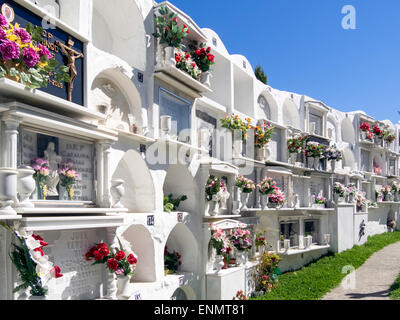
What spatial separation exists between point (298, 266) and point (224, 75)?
32.7 feet

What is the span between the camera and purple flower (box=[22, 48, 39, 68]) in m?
6.01

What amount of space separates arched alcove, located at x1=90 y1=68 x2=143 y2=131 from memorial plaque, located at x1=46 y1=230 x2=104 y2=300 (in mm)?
2641

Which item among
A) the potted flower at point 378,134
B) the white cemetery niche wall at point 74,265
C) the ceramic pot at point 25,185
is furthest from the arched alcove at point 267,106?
the ceramic pot at point 25,185

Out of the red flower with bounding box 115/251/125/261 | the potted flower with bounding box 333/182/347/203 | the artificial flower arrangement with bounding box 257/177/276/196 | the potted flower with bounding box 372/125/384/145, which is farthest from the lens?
the potted flower with bounding box 372/125/384/145

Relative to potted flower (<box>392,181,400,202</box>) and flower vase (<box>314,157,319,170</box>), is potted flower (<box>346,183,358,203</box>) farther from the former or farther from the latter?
potted flower (<box>392,181,400,202</box>)

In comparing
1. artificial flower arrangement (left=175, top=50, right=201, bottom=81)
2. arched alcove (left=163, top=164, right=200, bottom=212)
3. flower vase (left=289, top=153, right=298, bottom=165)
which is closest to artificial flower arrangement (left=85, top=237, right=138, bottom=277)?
arched alcove (left=163, top=164, right=200, bottom=212)

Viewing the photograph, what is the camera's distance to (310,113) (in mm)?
23250

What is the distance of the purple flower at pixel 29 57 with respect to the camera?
19.7ft

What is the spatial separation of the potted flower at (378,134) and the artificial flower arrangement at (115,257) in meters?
24.8

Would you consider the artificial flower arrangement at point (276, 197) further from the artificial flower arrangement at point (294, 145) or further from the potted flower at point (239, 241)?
the potted flower at point (239, 241)

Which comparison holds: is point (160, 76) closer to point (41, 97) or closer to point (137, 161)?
point (137, 161)

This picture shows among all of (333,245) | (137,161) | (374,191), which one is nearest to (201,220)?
(137,161)

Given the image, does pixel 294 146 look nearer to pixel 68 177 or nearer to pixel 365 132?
pixel 365 132

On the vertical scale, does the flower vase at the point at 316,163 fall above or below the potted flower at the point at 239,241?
above
